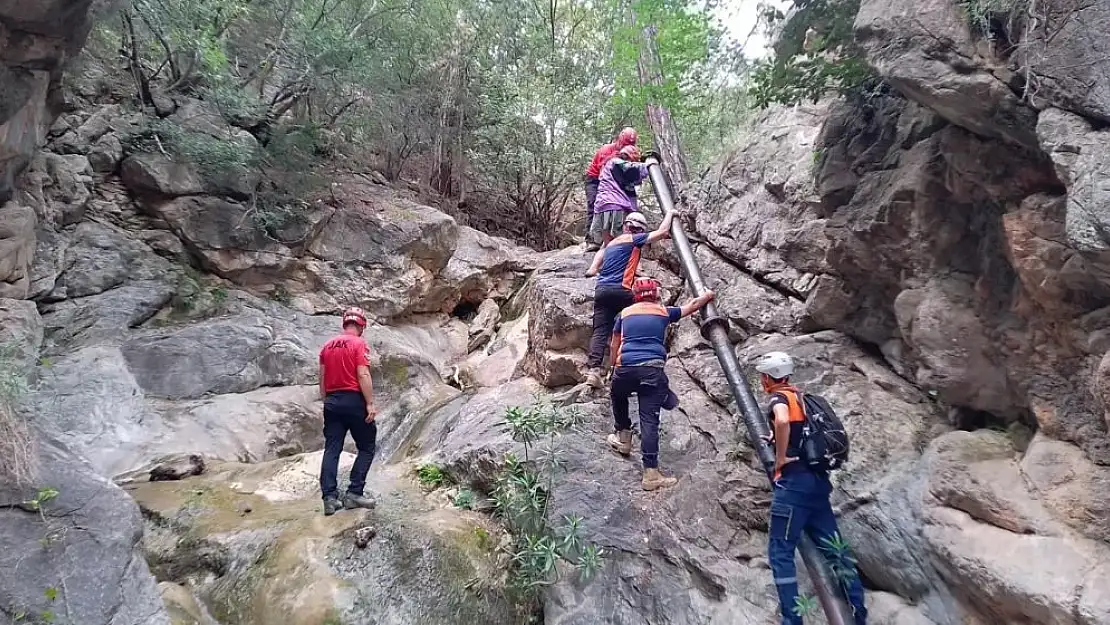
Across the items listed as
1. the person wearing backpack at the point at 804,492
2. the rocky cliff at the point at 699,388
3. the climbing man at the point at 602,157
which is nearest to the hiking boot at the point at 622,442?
the rocky cliff at the point at 699,388

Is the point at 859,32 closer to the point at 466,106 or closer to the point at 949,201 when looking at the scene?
the point at 949,201

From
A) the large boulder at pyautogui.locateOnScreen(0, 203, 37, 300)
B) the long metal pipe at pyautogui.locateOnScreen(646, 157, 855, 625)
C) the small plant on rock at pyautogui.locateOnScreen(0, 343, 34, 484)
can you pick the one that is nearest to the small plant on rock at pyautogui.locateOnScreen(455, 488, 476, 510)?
the long metal pipe at pyautogui.locateOnScreen(646, 157, 855, 625)

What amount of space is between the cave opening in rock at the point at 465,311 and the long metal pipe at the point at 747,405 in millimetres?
6356

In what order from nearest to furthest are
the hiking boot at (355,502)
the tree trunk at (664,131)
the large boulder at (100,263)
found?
the hiking boot at (355,502), the large boulder at (100,263), the tree trunk at (664,131)

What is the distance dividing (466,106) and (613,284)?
35.9ft

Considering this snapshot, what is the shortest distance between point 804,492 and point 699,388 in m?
3.24

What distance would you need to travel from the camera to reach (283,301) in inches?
488

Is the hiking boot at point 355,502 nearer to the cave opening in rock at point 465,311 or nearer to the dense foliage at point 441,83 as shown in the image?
the dense foliage at point 441,83

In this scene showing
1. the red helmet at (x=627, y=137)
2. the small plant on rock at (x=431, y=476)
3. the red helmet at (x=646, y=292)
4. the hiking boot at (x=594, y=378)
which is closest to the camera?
the red helmet at (x=646, y=292)

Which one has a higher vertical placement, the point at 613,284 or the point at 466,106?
the point at 466,106

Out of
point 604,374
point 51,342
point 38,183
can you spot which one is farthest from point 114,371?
point 604,374

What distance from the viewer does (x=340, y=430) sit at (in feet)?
21.2

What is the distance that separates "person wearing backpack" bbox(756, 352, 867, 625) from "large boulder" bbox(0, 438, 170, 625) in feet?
15.6

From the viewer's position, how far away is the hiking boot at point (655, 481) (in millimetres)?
6465
